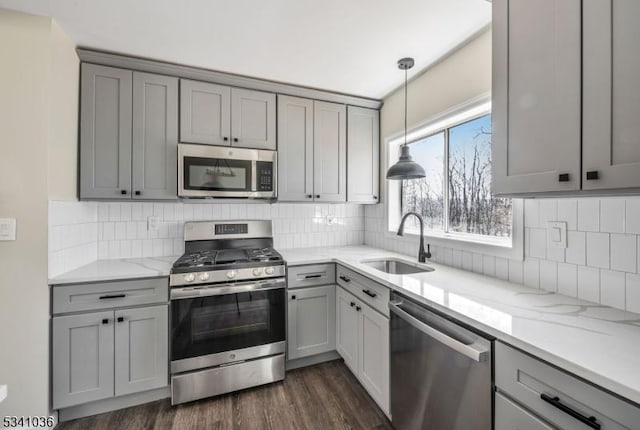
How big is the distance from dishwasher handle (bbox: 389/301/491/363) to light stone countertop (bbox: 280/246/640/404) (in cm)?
8

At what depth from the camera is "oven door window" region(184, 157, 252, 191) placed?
7.25 feet

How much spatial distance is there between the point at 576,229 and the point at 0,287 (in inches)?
123

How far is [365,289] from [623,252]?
1286mm

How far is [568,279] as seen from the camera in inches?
53.2

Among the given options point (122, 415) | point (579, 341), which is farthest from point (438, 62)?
point (122, 415)

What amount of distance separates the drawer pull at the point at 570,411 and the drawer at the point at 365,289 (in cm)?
89

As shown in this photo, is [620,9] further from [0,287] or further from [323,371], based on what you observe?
[0,287]

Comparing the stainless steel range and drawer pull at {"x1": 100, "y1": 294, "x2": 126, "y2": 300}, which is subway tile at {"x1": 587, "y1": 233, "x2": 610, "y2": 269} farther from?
drawer pull at {"x1": 100, "y1": 294, "x2": 126, "y2": 300}

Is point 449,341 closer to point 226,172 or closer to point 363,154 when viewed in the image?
point 226,172

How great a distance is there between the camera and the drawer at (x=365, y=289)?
1728 millimetres

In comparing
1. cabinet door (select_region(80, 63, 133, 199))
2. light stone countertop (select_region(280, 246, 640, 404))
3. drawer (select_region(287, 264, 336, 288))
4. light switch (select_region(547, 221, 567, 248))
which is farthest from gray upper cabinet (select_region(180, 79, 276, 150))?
light switch (select_region(547, 221, 567, 248))

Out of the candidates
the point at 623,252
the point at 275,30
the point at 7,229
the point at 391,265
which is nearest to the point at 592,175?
the point at 623,252

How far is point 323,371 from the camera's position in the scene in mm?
2332

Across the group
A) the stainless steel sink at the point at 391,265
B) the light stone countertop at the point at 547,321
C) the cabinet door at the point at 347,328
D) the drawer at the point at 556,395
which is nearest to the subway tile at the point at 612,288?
the light stone countertop at the point at 547,321
